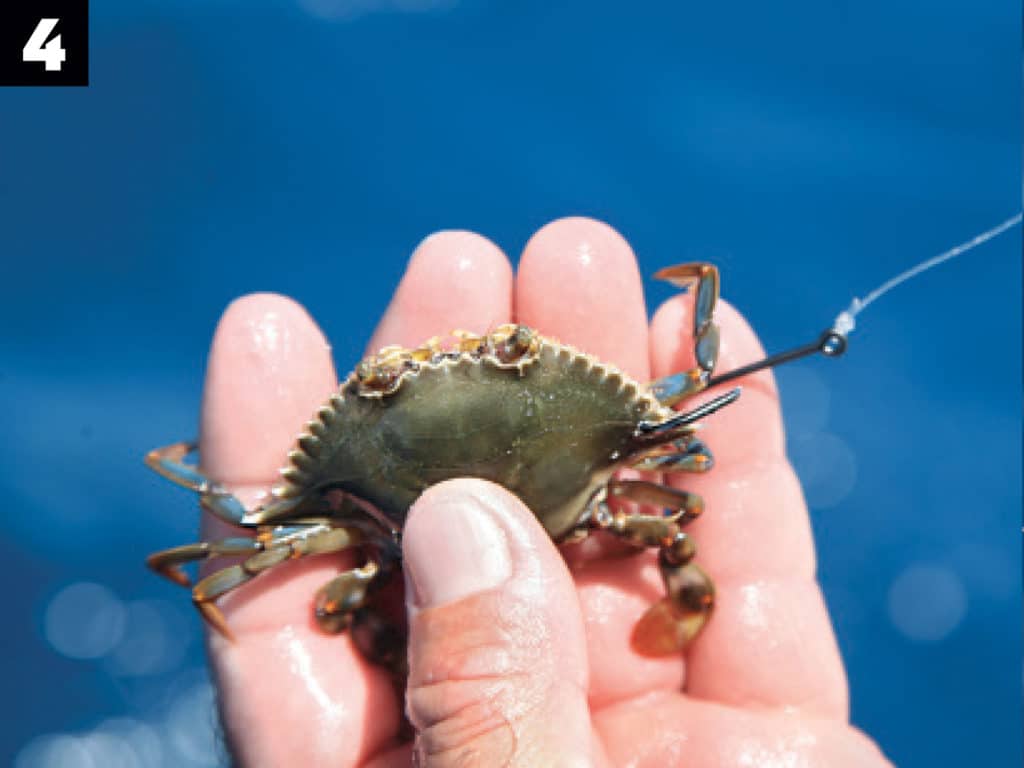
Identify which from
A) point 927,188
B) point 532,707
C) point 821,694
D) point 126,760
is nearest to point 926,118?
point 927,188

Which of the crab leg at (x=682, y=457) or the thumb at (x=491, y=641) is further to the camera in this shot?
the crab leg at (x=682, y=457)

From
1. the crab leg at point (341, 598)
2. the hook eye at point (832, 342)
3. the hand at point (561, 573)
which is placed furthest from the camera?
the hook eye at point (832, 342)

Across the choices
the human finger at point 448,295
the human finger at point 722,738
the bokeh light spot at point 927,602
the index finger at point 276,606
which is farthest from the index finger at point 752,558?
the bokeh light spot at point 927,602

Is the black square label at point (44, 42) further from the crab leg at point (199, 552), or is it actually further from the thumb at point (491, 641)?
the thumb at point (491, 641)

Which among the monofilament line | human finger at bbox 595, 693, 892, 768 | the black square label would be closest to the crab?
human finger at bbox 595, 693, 892, 768

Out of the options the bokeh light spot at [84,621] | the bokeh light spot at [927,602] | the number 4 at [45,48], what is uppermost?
the number 4 at [45,48]

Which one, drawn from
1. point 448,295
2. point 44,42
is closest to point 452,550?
point 448,295

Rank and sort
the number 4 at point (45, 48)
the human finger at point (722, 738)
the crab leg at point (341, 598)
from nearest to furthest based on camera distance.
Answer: the human finger at point (722, 738)
the crab leg at point (341, 598)
the number 4 at point (45, 48)
